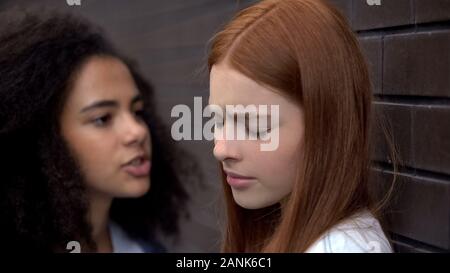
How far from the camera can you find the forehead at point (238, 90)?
4.65ft

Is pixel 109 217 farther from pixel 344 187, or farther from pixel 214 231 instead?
pixel 344 187

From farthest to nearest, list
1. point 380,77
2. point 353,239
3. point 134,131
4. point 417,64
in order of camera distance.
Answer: point 134,131 < point 380,77 < point 417,64 < point 353,239

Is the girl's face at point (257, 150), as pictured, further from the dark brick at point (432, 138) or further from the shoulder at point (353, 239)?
the dark brick at point (432, 138)

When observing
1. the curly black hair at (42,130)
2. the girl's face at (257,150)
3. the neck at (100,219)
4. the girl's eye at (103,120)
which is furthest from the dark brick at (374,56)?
the neck at (100,219)

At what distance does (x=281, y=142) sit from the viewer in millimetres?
1449

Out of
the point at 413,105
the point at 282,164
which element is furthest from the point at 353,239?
the point at 413,105

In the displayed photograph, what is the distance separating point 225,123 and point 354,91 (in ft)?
1.05

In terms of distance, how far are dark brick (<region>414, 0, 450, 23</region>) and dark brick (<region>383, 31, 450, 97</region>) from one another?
37mm

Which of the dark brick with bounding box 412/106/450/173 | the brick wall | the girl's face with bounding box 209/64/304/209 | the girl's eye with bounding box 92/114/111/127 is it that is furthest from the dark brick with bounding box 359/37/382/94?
the girl's eye with bounding box 92/114/111/127

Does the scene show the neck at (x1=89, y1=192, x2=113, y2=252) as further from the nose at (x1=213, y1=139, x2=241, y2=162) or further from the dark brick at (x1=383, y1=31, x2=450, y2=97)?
the dark brick at (x1=383, y1=31, x2=450, y2=97)

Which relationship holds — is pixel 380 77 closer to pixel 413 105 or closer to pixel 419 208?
pixel 413 105

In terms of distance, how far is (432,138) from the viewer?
1.55 meters

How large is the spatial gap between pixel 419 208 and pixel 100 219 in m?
1.00

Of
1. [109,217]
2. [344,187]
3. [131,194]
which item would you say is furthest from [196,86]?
[344,187]
